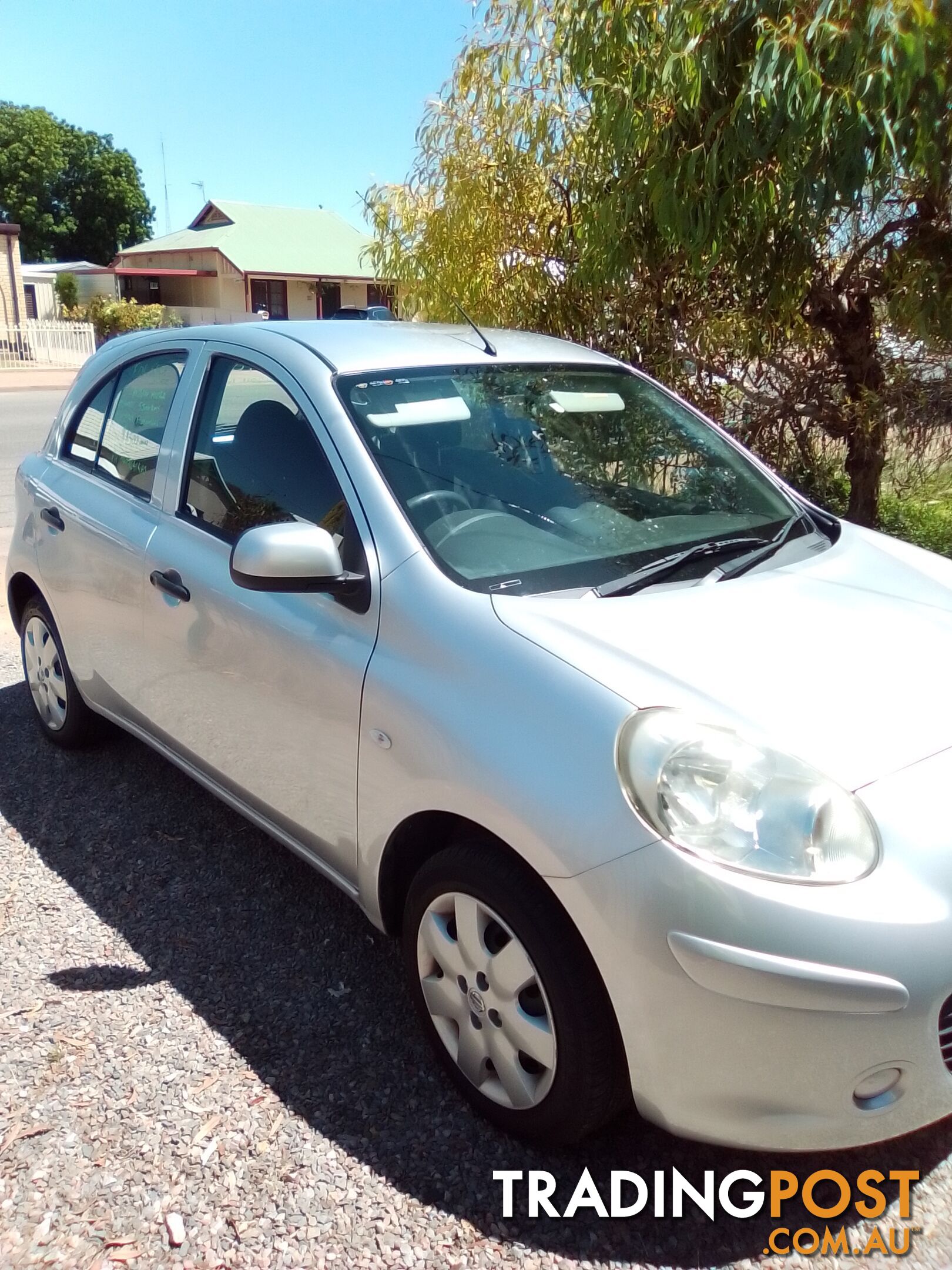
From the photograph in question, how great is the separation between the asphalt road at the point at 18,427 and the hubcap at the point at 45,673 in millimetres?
4549

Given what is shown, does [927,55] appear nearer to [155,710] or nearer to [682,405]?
[682,405]

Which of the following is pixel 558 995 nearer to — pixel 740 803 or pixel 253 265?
pixel 740 803

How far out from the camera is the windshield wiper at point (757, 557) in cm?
268

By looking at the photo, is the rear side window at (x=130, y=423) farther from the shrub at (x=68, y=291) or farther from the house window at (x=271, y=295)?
the shrub at (x=68, y=291)

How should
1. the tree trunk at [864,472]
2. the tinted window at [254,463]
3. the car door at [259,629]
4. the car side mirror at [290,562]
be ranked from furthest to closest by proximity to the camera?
the tree trunk at [864,472] < the tinted window at [254,463] < the car door at [259,629] < the car side mirror at [290,562]

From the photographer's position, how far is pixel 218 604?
3.02m

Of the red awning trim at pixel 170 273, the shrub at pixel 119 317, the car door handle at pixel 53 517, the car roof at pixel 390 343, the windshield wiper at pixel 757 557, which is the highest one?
the red awning trim at pixel 170 273

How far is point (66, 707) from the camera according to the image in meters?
4.28

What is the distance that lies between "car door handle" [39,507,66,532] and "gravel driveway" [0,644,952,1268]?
1.26 meters

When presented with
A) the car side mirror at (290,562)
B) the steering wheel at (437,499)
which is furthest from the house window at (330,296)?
the car side mirror at (290,562)

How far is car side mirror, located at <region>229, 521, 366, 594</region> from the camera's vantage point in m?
2.48

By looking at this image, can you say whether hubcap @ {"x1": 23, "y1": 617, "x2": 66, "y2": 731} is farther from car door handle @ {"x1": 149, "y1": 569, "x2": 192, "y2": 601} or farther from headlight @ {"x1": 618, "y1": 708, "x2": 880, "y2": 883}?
headlight @ {"x1": 618, "y1": 708, "x2": 880, "y2": 883}

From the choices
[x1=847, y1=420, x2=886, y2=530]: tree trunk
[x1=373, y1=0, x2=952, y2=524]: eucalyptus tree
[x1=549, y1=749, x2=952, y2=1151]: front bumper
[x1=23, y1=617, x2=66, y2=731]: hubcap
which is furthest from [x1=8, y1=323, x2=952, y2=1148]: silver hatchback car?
[x1=847, y1=420, x2=886, y2=530]: tree trunk

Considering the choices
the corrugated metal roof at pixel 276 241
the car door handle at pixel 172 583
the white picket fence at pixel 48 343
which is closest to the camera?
the car door handle at pixel 172 583
